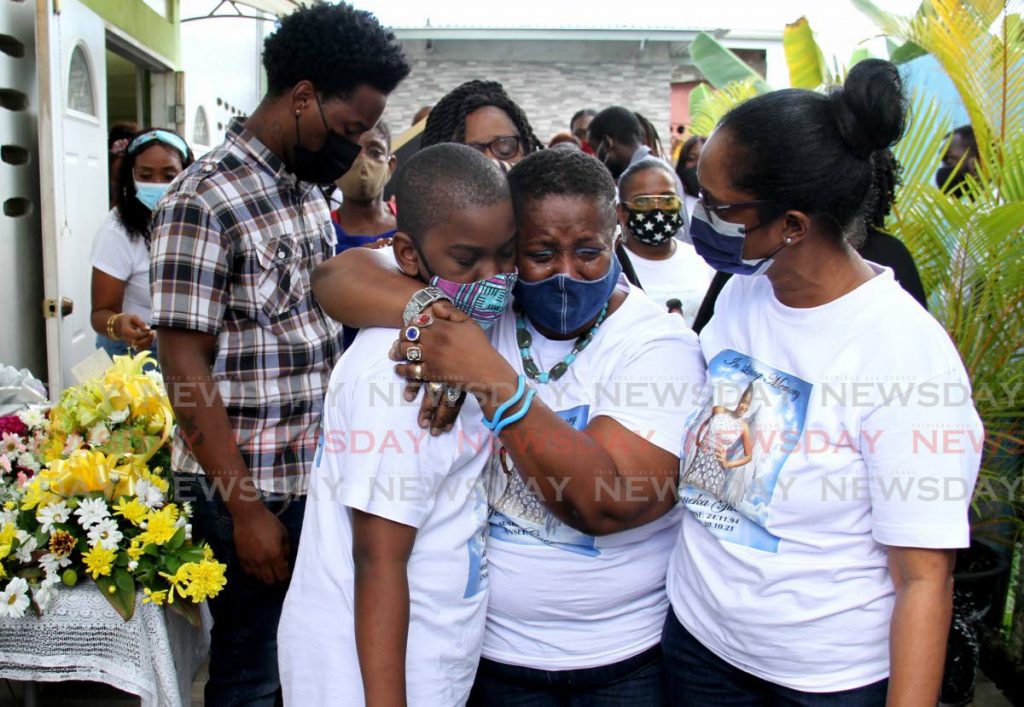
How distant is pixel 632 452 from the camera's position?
1660 millimetres

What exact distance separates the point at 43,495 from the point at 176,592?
0.47m

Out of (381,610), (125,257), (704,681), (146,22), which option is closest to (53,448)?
(125,257)

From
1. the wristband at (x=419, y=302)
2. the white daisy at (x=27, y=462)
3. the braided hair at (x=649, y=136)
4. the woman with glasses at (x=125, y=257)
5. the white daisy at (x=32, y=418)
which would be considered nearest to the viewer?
the wristband at (x=419, y=302)

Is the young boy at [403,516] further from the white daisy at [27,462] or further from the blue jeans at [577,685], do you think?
the white daisy at [27,462]

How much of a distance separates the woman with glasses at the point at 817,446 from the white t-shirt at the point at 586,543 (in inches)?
3.8

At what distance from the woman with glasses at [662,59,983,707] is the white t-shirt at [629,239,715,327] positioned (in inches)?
74.5

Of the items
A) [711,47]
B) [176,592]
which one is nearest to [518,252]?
[176,592]

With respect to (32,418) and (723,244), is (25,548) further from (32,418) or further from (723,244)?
(723,244)

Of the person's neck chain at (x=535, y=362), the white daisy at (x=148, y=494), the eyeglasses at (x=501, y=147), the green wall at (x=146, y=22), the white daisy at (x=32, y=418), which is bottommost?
the white daisy at (x=148, y=494)

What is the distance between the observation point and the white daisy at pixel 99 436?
2.70m

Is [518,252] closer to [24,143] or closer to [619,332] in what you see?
[619,332]

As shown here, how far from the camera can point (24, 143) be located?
4.58 metres

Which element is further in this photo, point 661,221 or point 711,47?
point 711,47

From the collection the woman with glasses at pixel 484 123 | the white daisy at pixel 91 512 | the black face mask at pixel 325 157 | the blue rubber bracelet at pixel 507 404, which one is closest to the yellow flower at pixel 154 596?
the white daisy at pixel 91 512
